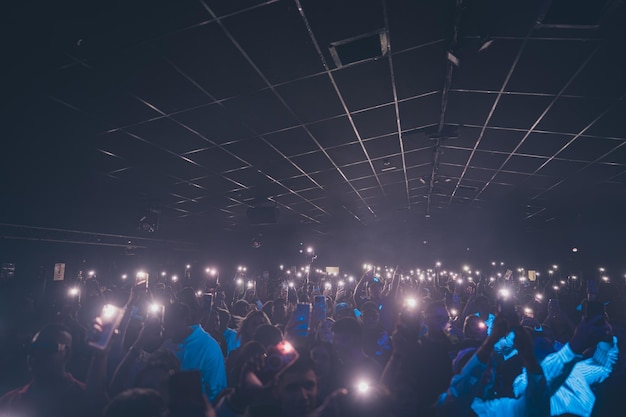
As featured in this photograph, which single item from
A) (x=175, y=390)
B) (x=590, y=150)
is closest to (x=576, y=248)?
(x=590, y=150)

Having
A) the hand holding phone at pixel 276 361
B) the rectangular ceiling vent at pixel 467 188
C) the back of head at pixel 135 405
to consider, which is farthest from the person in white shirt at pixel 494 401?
the rectangular ceiling vent at pixel 467 188

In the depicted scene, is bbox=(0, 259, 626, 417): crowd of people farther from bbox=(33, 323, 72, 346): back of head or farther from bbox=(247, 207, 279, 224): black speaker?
bbox=(247, 207, 279, 224): black speaker

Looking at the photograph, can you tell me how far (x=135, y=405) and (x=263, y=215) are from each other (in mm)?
6979

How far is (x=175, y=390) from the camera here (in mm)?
1992

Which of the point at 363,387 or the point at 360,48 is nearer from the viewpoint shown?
the point at 363,387

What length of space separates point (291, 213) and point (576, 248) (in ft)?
38.4

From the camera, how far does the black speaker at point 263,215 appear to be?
8633mm

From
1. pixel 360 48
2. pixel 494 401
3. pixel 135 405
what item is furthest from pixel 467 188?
pixel 135 405

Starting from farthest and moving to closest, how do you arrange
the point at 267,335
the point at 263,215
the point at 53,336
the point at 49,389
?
1. the point at 263,215
2. the point at 267,335
3. the point at 53,336
4. the point at 49,389

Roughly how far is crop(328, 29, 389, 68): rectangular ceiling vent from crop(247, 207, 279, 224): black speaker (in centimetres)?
559

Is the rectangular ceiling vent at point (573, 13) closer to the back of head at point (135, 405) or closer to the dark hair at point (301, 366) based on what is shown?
the dark hair at point (301, 366)

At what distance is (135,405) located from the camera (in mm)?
1761

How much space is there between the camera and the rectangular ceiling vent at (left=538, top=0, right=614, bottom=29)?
8.67 ft

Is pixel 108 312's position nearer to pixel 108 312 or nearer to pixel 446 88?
pixel 108 312
